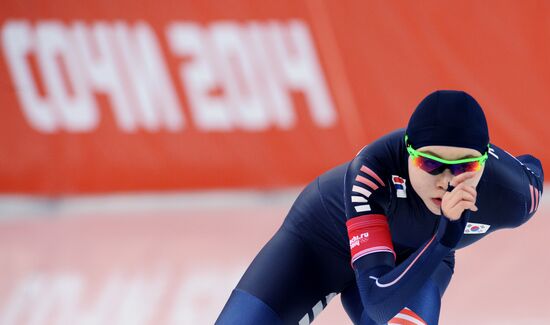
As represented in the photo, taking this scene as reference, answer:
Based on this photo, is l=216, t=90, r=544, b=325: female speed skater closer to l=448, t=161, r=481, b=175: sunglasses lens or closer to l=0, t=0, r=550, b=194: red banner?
l=448, t=161, r=481, b=175: sunglasses lens

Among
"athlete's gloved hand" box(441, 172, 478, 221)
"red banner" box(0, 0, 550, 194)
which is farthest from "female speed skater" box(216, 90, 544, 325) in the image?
"red banner" box(0, 0, 550, 194)

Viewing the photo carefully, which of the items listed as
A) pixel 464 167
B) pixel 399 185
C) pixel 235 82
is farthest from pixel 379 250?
pixel 235 82

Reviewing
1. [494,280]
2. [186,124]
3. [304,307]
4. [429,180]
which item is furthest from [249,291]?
[186,124]

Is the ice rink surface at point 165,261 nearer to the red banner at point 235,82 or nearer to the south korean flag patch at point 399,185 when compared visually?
the red banner at point 235,82

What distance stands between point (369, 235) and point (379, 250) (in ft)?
0.18

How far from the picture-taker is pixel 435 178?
2.67 m

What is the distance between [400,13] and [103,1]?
227 centimetres

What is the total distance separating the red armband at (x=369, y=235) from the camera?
2.80 meters

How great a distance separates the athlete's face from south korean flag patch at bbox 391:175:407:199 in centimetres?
10

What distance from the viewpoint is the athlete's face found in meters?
2.60

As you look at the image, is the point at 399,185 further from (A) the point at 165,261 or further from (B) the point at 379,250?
(A) the point at 165,261

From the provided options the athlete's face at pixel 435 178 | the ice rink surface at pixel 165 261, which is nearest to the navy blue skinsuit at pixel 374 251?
the athlete's face at pixel 435 178

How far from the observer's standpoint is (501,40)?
23.6ft

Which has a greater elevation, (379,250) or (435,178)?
(435,178)
